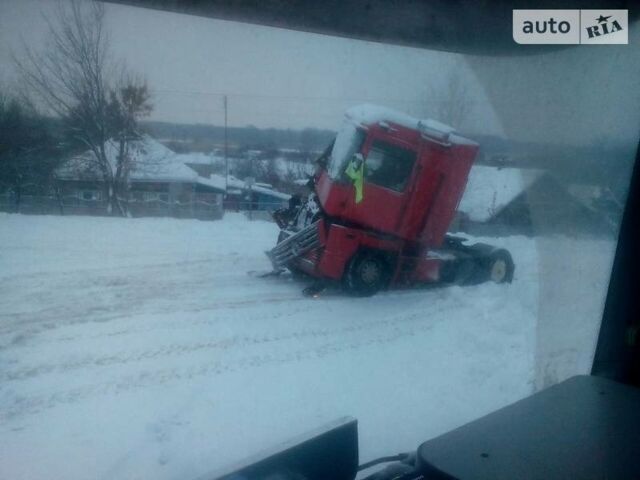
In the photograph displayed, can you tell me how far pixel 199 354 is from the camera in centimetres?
151

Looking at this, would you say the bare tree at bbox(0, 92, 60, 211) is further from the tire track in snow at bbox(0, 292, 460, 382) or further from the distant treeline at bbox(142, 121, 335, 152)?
the tire track in snow at bbox(0, 292, 460, 382)

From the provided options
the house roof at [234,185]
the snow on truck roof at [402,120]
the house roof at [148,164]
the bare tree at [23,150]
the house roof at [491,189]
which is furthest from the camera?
the house roof at [491,189]

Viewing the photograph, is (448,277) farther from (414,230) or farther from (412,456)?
(412,456)

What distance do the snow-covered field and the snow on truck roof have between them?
0.48 m

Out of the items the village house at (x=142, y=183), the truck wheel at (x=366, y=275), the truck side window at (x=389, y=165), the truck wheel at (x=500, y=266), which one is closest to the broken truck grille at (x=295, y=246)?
the truck wheel at (x=366, y=275)

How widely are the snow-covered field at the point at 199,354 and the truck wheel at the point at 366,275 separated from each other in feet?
0.19

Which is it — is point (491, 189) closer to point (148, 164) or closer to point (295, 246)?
point (295, 246)

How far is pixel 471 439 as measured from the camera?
117 cm

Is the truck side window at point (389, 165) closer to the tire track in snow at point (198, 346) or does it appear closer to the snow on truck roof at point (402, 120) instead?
the snow on truck roof at point (402, 120)

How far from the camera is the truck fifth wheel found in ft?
5.73

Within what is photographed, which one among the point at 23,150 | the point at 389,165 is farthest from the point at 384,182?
the point at 23,150

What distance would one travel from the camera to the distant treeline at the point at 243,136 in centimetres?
143

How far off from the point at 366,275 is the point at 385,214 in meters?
0.27

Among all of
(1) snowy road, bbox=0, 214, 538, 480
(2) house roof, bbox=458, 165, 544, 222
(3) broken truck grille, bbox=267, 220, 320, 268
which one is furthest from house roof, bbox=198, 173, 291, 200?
(2) house roof, bbox=458, 165, 544, 222
